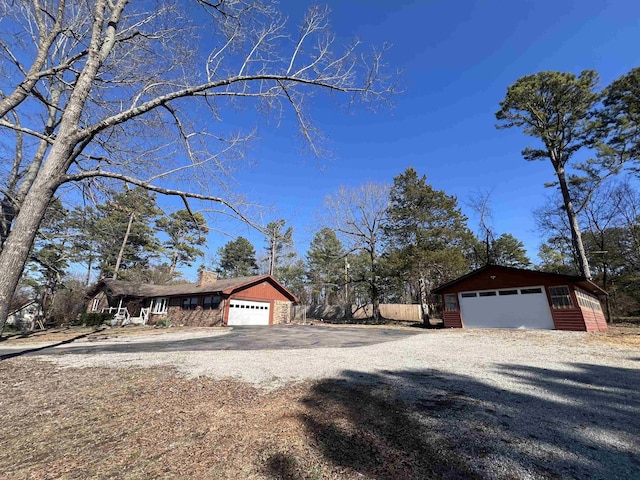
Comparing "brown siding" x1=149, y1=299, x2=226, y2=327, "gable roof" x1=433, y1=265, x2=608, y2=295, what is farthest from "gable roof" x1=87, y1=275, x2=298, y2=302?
"gable roof" x1=433, y1=265, x2=608, y2=295

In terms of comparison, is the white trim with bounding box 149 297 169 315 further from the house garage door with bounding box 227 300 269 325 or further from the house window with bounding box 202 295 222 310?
the house garage door with bounding box 227 300 269 325

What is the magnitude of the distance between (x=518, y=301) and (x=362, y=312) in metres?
19.0

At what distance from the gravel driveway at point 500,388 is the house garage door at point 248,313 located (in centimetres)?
1256

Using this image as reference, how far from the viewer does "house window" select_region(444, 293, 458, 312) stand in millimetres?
16398

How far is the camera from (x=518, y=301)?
1447cm

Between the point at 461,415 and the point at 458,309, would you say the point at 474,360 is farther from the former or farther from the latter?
the point at 458,309

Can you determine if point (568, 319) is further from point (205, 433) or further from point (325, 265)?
point (325, 265)

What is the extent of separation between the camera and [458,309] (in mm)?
16188

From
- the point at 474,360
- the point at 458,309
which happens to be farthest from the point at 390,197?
the point at 474,360

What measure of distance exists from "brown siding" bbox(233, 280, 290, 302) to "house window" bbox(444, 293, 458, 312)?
13446mm

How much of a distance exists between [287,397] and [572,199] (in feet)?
86.5

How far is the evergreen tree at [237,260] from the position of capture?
40.6m

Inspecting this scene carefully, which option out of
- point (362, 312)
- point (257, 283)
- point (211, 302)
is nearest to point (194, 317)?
point (211, 302)

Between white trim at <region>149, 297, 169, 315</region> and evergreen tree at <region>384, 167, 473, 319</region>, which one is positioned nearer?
evergreen tree at <region>384, 167, 473, 319</region>
